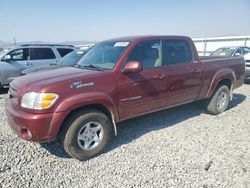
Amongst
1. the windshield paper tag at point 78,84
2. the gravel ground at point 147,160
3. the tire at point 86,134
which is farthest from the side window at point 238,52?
the windshield paper tag at point 78,84

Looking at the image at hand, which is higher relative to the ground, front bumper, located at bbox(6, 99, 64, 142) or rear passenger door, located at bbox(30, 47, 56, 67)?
rear passenger door, located at bbox(30, 47, 56, 67)

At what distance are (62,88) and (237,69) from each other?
15.6ft

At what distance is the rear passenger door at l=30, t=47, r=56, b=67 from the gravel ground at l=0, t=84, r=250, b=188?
4469mm

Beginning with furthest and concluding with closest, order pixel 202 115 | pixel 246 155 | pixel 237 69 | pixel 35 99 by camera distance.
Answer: pixel 237 69, pixel 202 115, pixel 246 155, pixel 35 99

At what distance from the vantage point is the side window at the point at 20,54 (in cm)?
809

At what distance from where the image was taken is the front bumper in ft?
9.04

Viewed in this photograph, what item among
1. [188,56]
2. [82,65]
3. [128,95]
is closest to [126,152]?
[128,95]

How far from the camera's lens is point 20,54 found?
27.1 feet

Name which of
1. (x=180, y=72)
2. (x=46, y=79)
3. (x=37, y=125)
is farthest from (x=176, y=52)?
(x=37, y=125)

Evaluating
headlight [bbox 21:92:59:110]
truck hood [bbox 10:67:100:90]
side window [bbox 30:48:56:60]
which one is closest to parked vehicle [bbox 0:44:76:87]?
side window [bbox 30:48:56:60]

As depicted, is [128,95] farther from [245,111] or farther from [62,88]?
[245,111]

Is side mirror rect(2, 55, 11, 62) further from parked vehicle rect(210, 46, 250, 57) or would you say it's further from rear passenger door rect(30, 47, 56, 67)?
parked vehicle rect(210, 46, 250, 57)

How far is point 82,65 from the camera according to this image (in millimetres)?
3875

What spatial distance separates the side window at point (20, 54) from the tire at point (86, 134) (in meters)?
6.41
